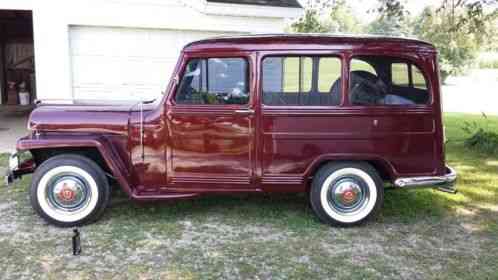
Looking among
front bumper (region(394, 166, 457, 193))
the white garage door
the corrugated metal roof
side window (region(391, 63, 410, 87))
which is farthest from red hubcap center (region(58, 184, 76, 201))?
the corrugated metal roof

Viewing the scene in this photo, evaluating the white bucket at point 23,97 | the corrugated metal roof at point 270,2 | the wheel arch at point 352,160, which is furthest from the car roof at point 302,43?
the white bucket at point 23,97

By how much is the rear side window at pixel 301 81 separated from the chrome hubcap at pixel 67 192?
6.48 ft

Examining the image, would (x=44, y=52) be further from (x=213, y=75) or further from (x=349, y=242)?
(x=349, y=242)

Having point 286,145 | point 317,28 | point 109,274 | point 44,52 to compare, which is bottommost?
point 109,274

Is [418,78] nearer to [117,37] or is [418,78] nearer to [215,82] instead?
[215,82]

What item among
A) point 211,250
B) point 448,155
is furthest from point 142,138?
point 448,155

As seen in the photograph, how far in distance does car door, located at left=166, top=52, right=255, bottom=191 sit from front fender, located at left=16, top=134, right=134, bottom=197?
0.46 meters

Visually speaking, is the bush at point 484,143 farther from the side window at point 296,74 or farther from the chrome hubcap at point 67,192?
the chrome hubcap at point 67,192

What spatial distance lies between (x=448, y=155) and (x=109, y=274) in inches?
263

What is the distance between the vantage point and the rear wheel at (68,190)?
181 inches

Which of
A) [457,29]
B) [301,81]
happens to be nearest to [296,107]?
[301,81]

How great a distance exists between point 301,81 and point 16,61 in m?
13.5

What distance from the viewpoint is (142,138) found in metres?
4.67

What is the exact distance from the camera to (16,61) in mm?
15406
